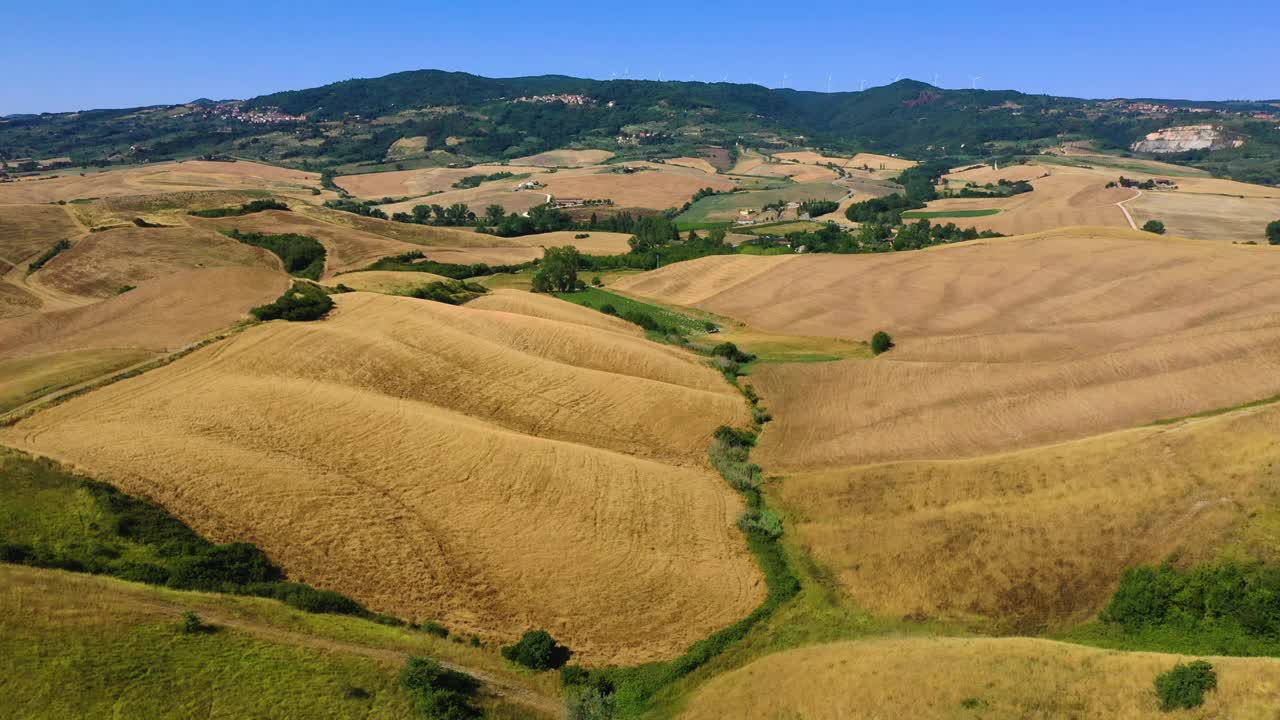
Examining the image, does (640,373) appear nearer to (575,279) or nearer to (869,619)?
(869,619)

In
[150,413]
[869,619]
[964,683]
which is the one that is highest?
[150,413]

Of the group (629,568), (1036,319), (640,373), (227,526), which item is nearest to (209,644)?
(227,526)

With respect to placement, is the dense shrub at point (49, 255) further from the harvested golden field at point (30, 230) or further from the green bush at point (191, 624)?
the green bush at point (191, 624)

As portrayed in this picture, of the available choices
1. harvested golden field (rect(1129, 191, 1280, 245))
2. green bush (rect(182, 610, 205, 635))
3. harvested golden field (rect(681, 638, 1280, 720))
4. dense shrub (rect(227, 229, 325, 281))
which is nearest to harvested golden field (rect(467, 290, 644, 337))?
dense shrub (rect(227, 229, 325, 281))

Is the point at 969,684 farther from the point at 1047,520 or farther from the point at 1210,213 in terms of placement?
the point at 1210,213

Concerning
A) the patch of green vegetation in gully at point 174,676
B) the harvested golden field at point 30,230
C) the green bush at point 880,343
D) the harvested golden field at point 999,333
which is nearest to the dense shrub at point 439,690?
the patch of green vegetation in gully at point 174,676

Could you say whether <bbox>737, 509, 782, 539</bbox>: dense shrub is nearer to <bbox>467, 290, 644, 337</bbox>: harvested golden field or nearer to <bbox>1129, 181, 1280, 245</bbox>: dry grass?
<bbox>467, 290, 644, 337</bbox>: harvested golden field
